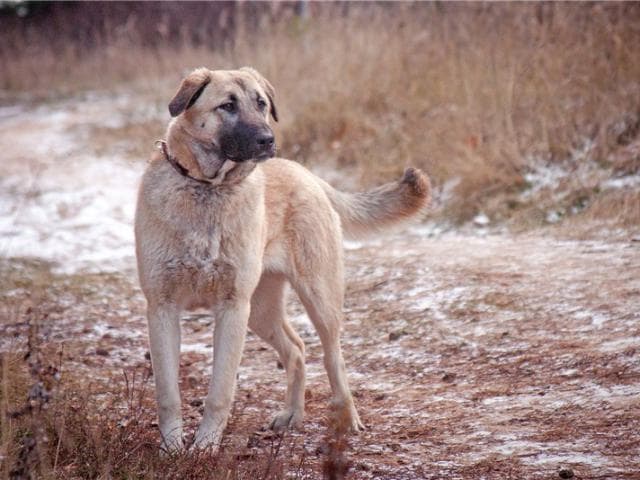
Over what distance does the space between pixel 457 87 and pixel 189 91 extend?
535cm

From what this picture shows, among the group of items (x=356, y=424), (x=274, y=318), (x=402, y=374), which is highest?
(x=274, y=318)

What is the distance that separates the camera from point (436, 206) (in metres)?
7.76

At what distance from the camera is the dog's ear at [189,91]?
3.91m

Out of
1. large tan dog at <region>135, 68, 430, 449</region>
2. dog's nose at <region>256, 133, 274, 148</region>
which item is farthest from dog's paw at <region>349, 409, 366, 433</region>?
dog's nose at <region>256, 133, 274, 148</region>

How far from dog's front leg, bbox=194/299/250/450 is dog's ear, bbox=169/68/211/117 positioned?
91cm

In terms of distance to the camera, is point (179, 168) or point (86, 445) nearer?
point (86, 445)

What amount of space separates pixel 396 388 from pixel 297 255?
98 cm

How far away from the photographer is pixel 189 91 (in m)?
3.96

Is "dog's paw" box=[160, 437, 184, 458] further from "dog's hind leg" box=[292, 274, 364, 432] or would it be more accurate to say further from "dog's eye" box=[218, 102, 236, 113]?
"dog's eye" box=[218, 102, 236, 113]

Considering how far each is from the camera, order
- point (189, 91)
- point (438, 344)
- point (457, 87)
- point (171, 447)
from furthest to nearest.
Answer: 1. point (457, 87)
2. point (438, 344)
3. point (189, 91)
4. point (171, 447)

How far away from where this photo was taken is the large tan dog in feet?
12.5

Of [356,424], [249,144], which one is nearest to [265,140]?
[249,144]

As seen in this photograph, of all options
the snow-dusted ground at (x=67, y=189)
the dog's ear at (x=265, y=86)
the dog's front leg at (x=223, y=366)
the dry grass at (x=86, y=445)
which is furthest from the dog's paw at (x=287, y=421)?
the snow-dusted ground at (x=67, y=189)

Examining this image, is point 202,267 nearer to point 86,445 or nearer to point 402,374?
point 86,445
